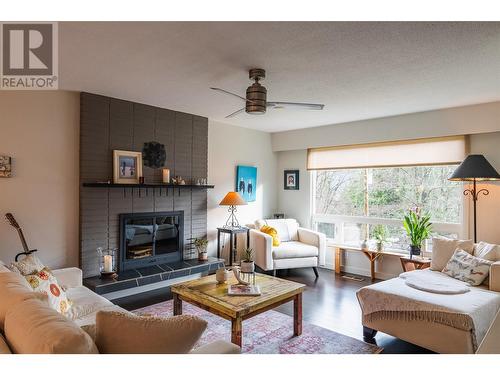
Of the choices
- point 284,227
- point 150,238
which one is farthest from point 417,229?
point 150,238

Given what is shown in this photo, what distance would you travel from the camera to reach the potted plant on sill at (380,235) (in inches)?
186

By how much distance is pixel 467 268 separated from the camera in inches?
124

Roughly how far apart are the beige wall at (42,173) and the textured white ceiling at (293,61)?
37 centimetres

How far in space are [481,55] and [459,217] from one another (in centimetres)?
251

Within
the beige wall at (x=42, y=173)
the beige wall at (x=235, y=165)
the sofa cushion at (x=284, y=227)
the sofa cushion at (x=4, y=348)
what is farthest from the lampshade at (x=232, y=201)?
the sofa cushion at (x=4, y=348)

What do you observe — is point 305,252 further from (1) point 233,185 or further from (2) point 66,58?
(2) point 66,58

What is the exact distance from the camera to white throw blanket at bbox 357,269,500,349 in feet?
7.88

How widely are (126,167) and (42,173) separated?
88 cm

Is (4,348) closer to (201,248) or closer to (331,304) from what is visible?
(331,304)

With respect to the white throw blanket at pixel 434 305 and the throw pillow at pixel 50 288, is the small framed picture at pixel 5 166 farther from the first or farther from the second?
the white throw blanket at pixel 434 305

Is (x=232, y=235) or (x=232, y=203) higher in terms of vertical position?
(x=232, y=203)

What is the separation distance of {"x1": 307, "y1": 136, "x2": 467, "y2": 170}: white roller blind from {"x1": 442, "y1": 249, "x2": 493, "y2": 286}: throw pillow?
1492mm

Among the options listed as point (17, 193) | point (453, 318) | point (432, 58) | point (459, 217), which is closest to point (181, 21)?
point (432, 58)

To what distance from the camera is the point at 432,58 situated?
2.59 m
